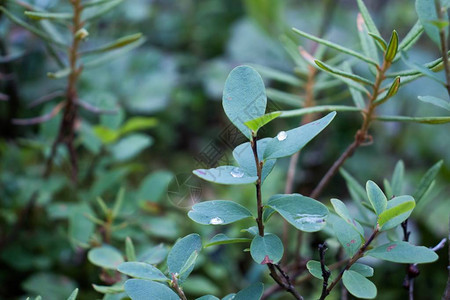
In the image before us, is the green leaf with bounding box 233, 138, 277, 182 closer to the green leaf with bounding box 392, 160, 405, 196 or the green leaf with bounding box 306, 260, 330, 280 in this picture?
the green leaf with bounding box 306, 260, 330, 280

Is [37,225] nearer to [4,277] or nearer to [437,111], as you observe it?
[4,277]

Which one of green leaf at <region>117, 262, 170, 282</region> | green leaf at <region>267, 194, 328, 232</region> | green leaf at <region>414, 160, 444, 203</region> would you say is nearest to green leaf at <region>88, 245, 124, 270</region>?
green leaf at <region>117, 262, 170, 282</region>

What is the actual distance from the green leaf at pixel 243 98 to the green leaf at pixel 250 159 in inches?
0.9

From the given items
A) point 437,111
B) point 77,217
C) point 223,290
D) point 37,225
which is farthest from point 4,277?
point 437,111

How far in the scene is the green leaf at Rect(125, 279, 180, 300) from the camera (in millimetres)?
435

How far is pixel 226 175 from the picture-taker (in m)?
0.44

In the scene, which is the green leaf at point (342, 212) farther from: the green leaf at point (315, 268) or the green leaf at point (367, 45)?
the green leaf at point (367, 45)

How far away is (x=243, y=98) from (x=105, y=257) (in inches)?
13.2

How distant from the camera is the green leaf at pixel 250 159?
457 millimetres

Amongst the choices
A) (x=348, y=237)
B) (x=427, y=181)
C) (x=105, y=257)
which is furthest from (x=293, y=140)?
(x=105, y=257)

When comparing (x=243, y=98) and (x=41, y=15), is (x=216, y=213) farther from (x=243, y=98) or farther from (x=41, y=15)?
(x=41, y=15)

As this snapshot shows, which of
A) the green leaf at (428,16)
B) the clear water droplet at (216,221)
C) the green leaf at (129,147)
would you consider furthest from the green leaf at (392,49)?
the green leaf at (129,147)

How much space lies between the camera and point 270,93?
2.60 feet

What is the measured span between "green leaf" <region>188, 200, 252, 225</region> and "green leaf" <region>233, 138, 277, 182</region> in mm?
41
